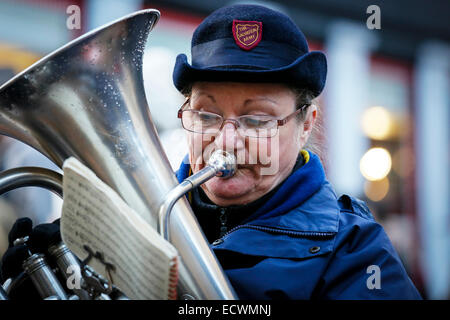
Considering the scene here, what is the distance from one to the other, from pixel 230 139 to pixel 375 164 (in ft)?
17.4

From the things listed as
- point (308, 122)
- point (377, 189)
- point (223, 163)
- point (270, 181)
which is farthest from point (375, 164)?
point (223, 163)

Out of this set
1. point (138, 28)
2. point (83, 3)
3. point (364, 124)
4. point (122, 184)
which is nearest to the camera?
point (122, 184)

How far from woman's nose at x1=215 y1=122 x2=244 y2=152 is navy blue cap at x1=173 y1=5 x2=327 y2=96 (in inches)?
5.4

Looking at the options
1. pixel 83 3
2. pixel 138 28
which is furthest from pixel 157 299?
pixel 83 3

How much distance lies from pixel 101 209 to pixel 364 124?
18.0 feet

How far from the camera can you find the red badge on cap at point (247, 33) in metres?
1.37

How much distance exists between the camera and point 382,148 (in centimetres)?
638

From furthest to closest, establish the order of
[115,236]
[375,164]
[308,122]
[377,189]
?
1. [375,164]
2. [377,189]
3. [308,122]
4. [115,236]

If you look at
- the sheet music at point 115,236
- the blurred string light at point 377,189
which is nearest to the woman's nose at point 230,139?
the sheet music at point 115,236

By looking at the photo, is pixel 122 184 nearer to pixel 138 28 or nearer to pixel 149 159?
pixel 149 159

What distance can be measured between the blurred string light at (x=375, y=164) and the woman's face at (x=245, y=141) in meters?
4.64

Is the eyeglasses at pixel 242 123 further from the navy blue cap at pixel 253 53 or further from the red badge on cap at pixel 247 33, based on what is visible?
the red badge on cap at pixel 247 33

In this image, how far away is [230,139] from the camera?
1.32 metres

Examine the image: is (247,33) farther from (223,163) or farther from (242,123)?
(223,163)
